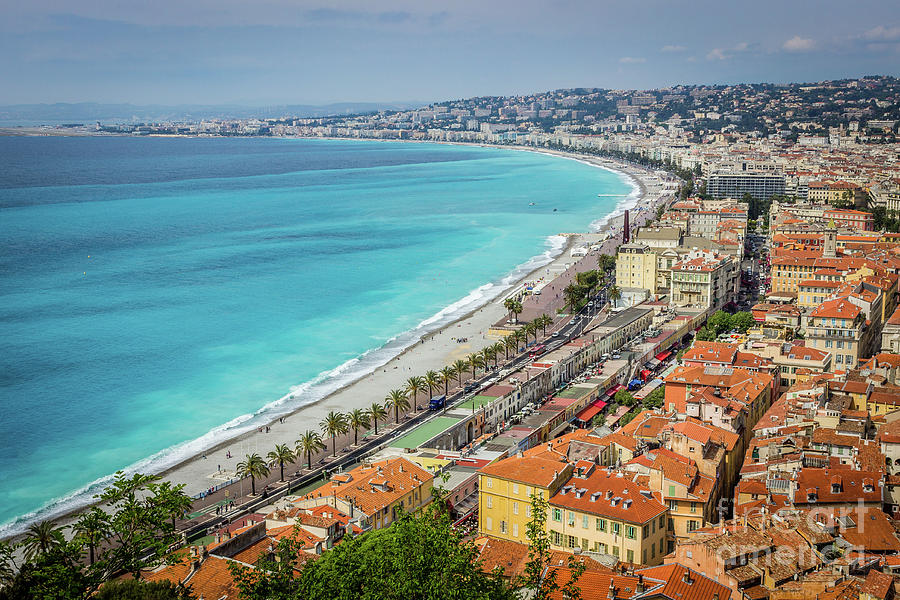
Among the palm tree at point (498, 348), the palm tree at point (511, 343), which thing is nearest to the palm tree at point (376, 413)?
the palm tree at point (498, 348)

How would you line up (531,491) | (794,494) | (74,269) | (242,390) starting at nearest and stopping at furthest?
(794,494)
(531,491)
(242,390)
(74,269)

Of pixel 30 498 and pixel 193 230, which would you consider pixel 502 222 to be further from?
pixel 30 498

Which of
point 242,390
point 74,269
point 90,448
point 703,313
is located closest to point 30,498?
point 90,448

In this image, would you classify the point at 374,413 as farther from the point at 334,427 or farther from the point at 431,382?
the point at 431,382

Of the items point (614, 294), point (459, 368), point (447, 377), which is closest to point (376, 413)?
point (447, 377)

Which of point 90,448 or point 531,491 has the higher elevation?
point 531,491

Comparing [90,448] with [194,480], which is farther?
[90,448]

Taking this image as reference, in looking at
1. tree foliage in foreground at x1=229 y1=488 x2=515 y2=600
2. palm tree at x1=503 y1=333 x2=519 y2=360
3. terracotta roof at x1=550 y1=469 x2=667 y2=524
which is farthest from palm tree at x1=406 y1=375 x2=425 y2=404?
tree foliage in foreground at x1=229 y1=488 x2=515 y2=600

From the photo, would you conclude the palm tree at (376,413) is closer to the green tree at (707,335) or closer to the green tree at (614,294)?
the green tree at (707,335)

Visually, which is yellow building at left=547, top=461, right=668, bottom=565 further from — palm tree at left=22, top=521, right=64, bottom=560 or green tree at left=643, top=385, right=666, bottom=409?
green tree at left=643, top=385, right=666, bottom=409
